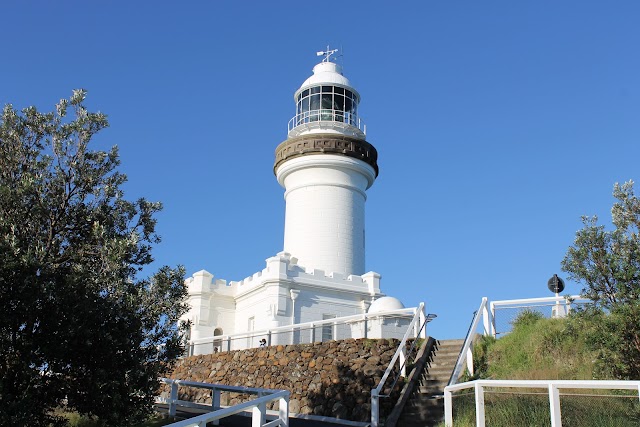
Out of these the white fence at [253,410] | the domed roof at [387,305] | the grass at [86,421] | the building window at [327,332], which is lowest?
the grass at [86,421]

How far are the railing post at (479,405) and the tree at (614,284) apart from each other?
3.27 metres

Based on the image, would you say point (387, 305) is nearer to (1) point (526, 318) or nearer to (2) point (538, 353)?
(1) point (526, 318)

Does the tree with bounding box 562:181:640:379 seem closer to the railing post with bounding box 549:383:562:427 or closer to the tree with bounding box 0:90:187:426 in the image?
the railing post with bounding box 549:383:562:427

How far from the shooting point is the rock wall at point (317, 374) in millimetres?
15867

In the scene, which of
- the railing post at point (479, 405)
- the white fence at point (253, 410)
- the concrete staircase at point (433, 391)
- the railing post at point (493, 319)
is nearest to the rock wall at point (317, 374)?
the concrete staircase at point (433, 391)

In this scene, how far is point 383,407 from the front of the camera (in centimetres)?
1443

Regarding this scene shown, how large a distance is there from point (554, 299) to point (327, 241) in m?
13.7

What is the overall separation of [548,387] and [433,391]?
684 centimetres

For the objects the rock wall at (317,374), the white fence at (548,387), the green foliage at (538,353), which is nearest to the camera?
the white fence at (548,387)

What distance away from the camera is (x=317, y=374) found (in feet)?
57.1

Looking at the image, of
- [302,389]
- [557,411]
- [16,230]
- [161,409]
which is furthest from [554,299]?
[16,230]

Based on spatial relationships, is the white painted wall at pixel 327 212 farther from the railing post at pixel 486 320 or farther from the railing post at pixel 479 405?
the railing post at pixel 479 405

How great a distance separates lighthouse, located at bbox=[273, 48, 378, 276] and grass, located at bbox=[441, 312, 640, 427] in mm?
13195

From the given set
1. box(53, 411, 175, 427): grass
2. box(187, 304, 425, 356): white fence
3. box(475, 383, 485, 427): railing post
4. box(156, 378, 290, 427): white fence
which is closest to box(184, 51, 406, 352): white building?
box(187, 304, 425, 356): white fence
